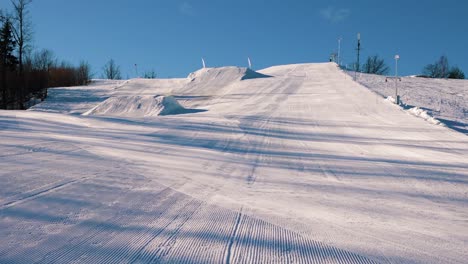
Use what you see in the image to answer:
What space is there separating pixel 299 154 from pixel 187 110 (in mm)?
12654

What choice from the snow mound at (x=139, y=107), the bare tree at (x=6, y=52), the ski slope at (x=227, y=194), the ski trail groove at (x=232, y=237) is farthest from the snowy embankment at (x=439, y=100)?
the bare tree at (x=6, y=52)

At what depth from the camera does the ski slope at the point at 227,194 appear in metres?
3.62

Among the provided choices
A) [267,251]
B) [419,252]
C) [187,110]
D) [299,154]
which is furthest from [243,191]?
[187,110]

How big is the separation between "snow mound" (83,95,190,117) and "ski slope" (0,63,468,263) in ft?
20.1

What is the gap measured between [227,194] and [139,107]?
15.4 m

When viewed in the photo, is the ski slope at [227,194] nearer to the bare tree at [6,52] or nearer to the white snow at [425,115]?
the white snow at [425,115]

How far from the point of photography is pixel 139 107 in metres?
20.0

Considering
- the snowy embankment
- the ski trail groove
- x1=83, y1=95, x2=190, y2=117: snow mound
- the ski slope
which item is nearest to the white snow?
the snowy embankment

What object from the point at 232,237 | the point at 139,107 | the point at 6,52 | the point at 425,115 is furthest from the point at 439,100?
the point at 6,52

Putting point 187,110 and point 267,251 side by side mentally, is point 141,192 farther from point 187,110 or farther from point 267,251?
point 187,110

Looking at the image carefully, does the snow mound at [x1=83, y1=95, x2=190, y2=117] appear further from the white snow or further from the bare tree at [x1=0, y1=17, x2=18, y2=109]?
the bare tree at [x1=0, y1=17, x2=18, y2=109]

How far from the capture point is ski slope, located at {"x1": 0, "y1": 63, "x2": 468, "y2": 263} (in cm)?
362

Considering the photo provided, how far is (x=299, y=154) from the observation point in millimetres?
9250

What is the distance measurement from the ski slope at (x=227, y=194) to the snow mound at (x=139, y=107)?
6114 mm
